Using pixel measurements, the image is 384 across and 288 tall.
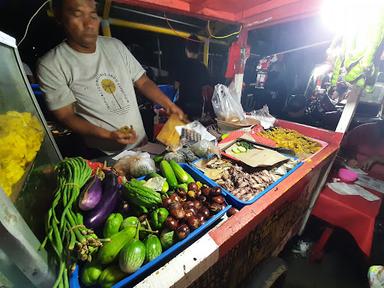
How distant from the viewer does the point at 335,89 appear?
6414 millimetres

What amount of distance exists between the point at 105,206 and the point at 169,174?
0.44 meters

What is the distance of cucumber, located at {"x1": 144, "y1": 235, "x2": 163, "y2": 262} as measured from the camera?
0.78 meters

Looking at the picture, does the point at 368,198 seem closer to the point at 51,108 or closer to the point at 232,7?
the point at 232,7

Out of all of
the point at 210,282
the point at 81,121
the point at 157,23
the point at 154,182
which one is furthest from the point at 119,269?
the point at 157,23

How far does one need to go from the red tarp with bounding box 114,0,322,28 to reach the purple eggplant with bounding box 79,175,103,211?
64.9 inches

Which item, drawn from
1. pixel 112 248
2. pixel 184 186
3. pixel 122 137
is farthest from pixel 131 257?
pixel 122 137

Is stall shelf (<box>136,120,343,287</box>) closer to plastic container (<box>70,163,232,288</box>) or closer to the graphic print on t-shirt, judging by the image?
plastic container (<box>70,163,232,288</box>)

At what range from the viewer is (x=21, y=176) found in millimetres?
812

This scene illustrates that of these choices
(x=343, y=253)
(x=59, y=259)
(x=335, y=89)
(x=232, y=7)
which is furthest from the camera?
(x=335, y=89)

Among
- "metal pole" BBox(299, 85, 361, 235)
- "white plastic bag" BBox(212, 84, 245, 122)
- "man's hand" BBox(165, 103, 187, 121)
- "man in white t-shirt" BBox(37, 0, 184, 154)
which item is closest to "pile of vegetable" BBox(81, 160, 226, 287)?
"man in white t-shirt" BBox(37, 0, 184, 154)

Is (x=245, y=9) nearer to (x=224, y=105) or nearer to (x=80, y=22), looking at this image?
(x=224, y=105)

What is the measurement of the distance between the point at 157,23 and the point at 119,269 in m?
3.48

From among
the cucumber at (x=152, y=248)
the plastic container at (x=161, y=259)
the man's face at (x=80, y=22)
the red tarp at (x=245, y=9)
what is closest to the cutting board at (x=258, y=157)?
the plastic container at (x=161, y=259)

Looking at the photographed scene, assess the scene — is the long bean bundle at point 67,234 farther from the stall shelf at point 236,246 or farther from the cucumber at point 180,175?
the cucumber at point 180,175
